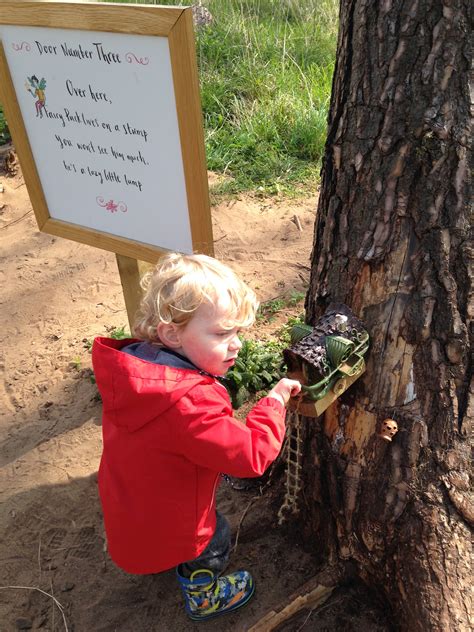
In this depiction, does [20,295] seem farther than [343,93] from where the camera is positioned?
Yes

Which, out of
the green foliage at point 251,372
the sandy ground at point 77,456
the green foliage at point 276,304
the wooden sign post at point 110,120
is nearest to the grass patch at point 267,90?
the sandy ground at point 77,456

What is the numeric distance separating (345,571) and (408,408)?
72 centimetres

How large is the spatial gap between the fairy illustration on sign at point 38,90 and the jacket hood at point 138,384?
49.4 inches

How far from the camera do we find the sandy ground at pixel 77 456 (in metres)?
2.20

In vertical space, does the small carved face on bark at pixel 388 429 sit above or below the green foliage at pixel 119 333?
above

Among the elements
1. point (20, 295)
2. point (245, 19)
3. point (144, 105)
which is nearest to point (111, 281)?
point (20, 295)

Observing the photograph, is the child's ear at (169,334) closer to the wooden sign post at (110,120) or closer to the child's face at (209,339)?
the child's face at (209,339)

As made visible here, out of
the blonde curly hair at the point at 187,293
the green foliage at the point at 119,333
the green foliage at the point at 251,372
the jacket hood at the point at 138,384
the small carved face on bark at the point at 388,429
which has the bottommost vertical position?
the green foliage at the point at 119,333

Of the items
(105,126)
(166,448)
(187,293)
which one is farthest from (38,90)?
(166,448)

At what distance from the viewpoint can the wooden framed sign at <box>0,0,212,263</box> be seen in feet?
Result: 6.31

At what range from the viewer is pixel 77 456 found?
9.41 ft

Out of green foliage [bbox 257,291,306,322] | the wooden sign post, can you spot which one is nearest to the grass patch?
green foliage [bbox 257,291,306,322]

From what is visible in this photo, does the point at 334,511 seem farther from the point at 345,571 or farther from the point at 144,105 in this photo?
the point at 144,105

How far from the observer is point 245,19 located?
7.40 meters
